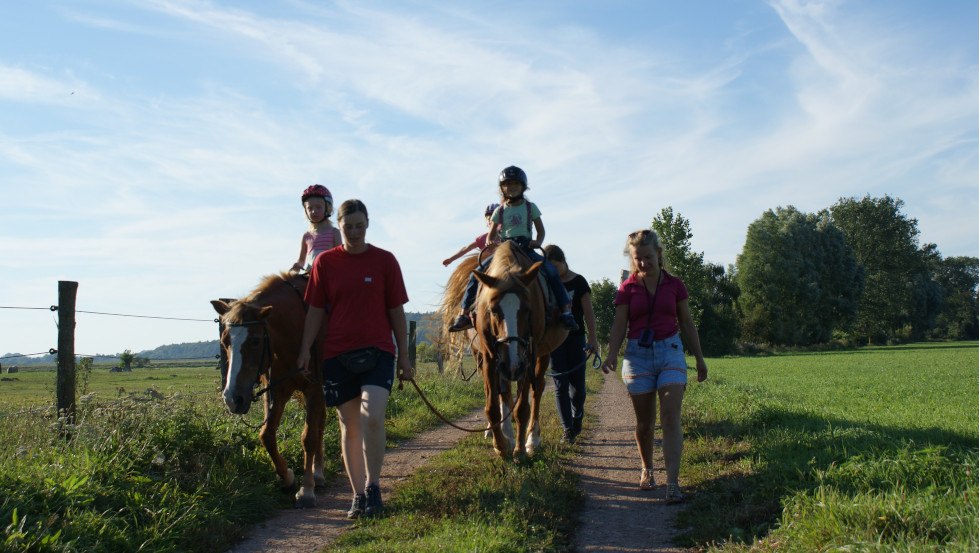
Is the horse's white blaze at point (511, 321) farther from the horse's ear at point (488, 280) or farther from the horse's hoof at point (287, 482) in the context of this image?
the horse's hoof at point (287, 482)

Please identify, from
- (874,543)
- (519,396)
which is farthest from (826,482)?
(519,396)

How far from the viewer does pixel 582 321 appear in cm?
977

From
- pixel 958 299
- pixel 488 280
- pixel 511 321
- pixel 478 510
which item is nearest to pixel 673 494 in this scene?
pixel 478 510

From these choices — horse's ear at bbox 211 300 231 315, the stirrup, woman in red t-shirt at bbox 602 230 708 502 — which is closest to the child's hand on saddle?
woman in red t-shirt at bbox 602 230 708 502

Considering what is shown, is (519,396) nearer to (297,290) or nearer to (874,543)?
(297,290)

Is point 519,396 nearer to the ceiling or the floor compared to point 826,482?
nearer to the ceiling

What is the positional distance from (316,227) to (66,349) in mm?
2600

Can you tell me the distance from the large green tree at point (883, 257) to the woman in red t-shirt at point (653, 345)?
262ft

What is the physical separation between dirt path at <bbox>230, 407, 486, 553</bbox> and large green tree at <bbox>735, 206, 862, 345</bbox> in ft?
191

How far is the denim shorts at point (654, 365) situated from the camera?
20.3 feet

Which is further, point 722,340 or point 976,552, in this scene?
point 722,340

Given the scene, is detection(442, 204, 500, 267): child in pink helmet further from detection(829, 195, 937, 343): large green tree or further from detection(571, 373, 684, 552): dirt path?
detection(829, 195, 937, 343): large green tree

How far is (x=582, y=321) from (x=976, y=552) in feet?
21.5

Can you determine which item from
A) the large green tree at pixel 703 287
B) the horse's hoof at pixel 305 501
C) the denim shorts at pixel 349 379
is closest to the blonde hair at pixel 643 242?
the denim shorts at pixel 349 379
